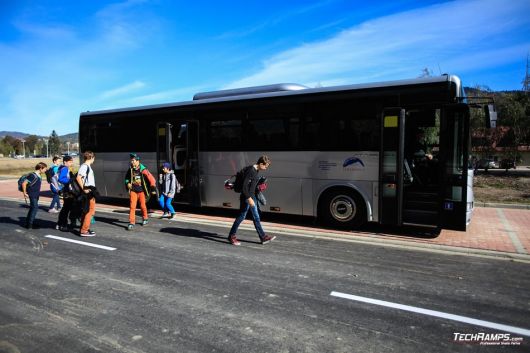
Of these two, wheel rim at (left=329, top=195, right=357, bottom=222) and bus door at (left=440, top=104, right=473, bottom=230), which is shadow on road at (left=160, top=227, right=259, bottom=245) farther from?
bus door at (left=440, top=104, right=473, bottom=230)

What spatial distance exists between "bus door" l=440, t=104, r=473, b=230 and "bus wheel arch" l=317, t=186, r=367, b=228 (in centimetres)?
172

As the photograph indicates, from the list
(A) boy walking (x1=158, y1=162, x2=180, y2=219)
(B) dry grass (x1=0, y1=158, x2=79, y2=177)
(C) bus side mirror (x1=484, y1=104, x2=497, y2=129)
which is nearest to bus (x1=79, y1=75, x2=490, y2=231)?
(C) bus side mirror (x1=484, y1=104, x2=497, y2=129)

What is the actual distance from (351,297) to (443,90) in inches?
193

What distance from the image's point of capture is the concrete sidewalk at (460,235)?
7070 millimetres

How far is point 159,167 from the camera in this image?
11.7 m

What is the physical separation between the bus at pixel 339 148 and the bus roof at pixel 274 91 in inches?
1.1

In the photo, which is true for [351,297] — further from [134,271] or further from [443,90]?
[443,90]

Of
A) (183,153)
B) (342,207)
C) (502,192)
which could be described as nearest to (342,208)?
(342,207)

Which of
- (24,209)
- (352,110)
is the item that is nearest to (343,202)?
(352,110)

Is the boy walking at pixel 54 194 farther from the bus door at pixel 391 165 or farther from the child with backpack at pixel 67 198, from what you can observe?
the bus door at pixel 391 165

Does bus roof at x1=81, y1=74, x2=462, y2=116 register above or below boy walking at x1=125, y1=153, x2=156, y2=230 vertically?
above

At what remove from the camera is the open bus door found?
1097 cm

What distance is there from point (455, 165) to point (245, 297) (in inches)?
207

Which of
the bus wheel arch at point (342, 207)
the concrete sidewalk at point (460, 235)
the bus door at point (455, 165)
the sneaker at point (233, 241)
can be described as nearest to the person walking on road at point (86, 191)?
the concrete sidewalk at point (460, 235)
